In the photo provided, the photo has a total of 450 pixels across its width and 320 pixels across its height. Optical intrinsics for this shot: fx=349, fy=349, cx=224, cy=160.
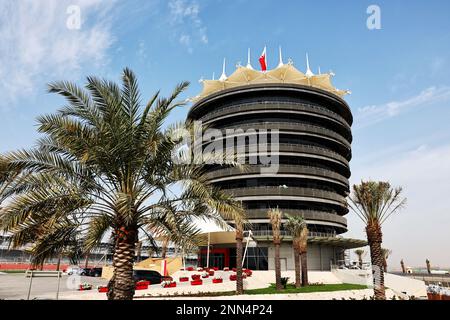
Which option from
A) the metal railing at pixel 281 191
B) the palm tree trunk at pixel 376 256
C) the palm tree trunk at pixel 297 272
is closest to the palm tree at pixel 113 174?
the palm tree trunk at pixel 376 256

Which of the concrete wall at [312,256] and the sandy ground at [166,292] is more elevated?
the concrete wall at [312,256]

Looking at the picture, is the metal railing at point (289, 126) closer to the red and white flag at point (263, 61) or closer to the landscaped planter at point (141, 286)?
the red and white flag at point (263, 61)

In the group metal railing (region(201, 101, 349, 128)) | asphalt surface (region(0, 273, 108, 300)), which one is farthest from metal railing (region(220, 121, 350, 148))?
asphalt surface (region(0, 273, 108, 300))

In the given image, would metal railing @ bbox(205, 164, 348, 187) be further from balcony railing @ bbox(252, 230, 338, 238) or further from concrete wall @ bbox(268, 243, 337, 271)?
concrete wall @ bbox(268, 243, 337, 271)

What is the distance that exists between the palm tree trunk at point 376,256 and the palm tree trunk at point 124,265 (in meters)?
16.4

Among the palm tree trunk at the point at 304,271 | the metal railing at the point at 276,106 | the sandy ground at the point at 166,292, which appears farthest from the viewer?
the metal railing at the point at 276,106

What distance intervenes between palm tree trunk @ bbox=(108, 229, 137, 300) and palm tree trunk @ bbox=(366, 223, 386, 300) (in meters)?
16.4

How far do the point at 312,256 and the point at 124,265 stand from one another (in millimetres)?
49708

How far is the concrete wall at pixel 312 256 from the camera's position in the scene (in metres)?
54.7

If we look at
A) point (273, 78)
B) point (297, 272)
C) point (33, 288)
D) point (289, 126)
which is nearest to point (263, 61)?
point (273, 78)

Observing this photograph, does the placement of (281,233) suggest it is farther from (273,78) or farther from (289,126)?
(273,78)
